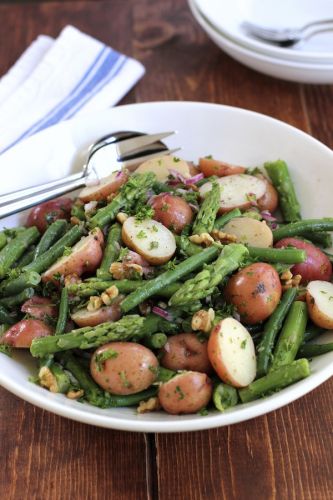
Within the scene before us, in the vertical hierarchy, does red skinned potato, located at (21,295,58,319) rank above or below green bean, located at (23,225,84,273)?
below

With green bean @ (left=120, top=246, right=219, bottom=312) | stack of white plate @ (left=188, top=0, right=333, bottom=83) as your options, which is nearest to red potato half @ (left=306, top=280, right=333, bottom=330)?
green bean @ (left=120, top=246, right=219, bottom=312)

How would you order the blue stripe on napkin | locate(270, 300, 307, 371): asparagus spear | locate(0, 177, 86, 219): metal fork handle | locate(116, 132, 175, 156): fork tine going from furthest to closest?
the blue stripe on napkin, locate(116, 132, 175, 156): fork tine, locate(0, 177, 86, 219): metal fork handle, locate(270, 300, 307, 371): asparagus spear

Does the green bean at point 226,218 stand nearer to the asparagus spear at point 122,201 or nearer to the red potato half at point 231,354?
the asparagus spear at point 122,201

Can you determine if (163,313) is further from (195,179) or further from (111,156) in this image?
(111,156)

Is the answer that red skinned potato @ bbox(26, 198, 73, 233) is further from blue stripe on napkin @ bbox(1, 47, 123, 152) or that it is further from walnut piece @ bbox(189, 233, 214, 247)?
blue stripe on napkin @ bbox(1, 47, 123, 152)

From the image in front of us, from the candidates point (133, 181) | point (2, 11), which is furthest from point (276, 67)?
point (2, 11)
